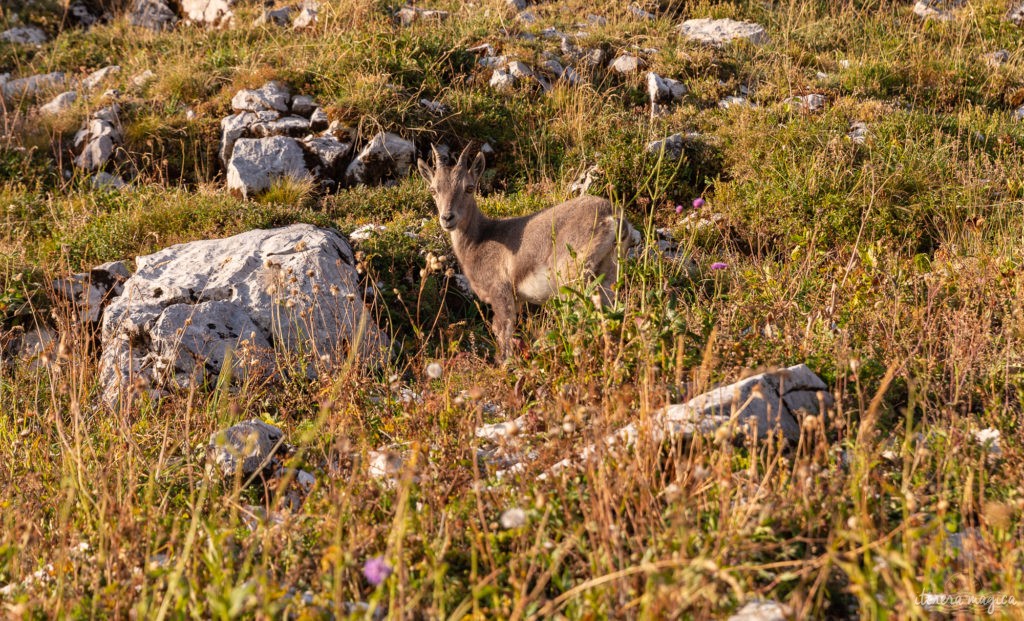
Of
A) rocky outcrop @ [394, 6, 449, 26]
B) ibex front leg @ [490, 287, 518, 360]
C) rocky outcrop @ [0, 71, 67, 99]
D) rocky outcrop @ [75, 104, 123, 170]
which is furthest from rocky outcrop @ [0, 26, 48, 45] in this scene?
ibex front leg @ [490, 287, 518, 360]

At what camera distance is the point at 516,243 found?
25.3ft

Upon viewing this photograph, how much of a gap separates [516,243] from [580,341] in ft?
10.5

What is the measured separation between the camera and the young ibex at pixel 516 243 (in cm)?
692

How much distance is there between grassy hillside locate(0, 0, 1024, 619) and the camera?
10.1 ft

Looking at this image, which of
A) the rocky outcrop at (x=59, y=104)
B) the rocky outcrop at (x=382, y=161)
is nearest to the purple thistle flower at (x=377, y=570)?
the rocky outcrop at (x=382, y=161)

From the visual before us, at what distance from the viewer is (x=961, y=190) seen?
27.4 feet

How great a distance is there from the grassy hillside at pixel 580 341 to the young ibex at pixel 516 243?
0.35 metres

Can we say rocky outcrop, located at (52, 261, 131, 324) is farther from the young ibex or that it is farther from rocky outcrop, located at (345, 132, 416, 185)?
rocky outcrop, located at (345, 132, 416, 185)

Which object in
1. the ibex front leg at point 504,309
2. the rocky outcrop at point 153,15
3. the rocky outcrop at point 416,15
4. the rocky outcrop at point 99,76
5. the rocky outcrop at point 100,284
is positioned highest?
the rocky outcrop at point 416,15

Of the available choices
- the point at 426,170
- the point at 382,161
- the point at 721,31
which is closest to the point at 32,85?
the point at 382,161

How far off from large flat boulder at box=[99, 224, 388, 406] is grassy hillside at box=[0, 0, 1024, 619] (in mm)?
432

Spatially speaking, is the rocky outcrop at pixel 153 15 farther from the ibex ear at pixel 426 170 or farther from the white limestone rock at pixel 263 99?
the ibex ear at pixel 426 170

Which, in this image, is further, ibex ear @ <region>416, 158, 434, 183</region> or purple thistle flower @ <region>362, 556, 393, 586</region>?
ibex ear @ <region>416, 158, 434, 183</region>

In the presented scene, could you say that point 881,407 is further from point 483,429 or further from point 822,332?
point 483,429
